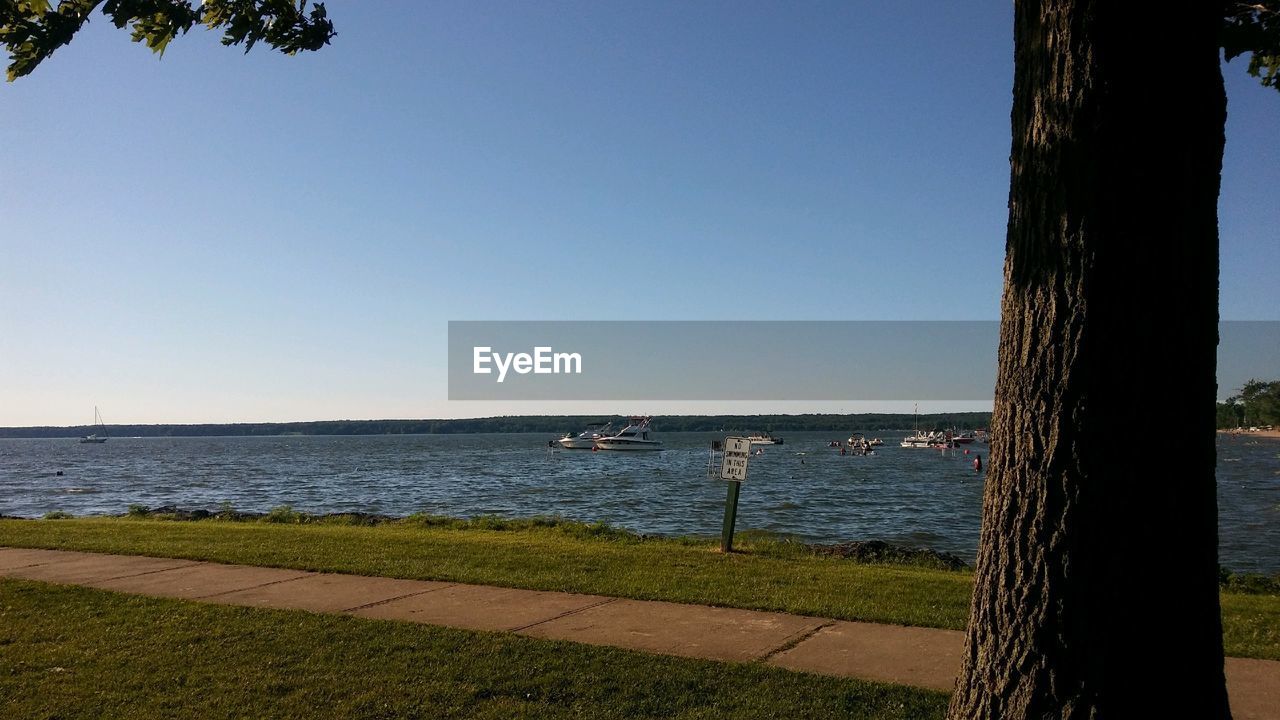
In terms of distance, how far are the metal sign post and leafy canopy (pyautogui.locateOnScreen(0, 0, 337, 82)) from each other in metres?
7.31

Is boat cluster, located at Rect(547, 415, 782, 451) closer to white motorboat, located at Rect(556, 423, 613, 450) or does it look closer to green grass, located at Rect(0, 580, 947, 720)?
white motorboat, located at Rect(556, 423, 613, 450)

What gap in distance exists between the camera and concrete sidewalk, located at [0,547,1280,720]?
5.90 m

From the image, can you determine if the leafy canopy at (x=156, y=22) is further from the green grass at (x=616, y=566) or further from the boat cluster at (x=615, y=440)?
the boat cluster at (x=615, y=440)

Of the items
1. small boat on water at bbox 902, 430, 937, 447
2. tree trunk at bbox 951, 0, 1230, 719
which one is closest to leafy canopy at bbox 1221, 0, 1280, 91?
tree trunk at bbox 951, 0, 1230, 719

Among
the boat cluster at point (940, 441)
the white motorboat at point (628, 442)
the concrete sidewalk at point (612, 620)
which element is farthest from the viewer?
the boat cluster at point (940, 441)

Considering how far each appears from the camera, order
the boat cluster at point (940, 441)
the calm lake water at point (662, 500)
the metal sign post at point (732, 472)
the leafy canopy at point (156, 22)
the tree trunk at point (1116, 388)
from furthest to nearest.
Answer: the boat cluster at point (940, 441) < the calm lake water at point (662, 500) < the metal sign post at point (732, 472) < the leafy canopy at point (156, 22) < the tree trunk at point (1116, 388)

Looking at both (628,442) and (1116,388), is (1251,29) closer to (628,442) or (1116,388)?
(1116,388)

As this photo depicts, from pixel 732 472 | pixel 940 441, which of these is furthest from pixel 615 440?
pixel 732 472

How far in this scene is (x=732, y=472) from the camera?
464 inches

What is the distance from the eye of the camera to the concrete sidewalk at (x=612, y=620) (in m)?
5.90

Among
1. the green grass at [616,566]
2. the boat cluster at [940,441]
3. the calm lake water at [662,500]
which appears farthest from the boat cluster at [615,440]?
the green grass at [616,566]

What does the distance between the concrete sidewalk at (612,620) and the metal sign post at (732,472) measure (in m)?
3.56

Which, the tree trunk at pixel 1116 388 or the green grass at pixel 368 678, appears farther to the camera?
the green grass at pixel 368 678

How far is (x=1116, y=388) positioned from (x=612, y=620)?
4.82 meters
